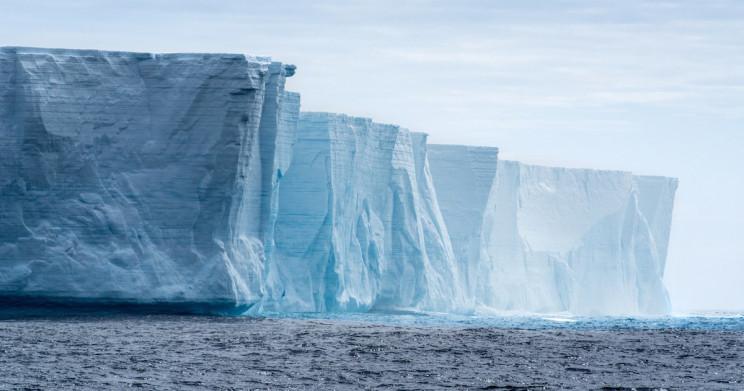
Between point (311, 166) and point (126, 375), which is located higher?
point (311, 166)

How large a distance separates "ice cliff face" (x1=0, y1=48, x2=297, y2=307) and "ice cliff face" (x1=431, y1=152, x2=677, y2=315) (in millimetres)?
17413

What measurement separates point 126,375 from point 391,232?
19.7 m

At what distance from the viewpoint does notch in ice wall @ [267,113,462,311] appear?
31.2 m

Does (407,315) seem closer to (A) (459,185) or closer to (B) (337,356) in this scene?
(A) (459,185)

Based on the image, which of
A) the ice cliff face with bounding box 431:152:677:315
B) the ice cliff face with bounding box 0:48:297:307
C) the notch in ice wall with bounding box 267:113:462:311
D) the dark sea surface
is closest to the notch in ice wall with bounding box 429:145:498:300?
the ice cliff face with bounding box 431:152:677:315

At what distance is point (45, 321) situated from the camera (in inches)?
854

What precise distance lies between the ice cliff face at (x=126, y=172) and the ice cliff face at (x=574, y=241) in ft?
57.1

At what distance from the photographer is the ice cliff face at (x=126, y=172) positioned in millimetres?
22906

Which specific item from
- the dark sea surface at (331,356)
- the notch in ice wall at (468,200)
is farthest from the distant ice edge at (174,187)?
the notch in ice wall at (468,200)

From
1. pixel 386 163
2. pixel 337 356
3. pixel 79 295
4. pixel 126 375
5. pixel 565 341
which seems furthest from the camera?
pixel 386 163

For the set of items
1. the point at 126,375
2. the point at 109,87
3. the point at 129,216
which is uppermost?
the point at 109,87

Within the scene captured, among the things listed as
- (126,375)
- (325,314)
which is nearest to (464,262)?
(325,314)

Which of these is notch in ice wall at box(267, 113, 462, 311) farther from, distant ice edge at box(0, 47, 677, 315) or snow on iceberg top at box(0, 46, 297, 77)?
snow on iceberg top at box(0, 46, 297, 77)

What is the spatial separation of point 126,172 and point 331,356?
6.91 meters
